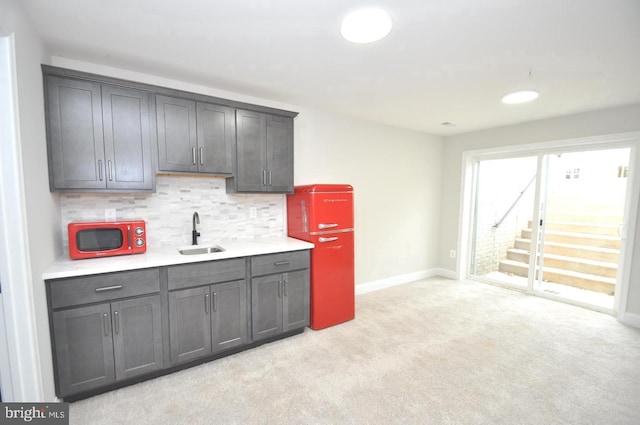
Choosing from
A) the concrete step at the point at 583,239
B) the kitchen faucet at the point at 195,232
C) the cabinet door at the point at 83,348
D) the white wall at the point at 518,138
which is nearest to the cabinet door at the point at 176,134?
the kitchen faucet at the point at 195,232

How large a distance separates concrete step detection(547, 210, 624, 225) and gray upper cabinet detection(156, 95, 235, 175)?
4.45 metres

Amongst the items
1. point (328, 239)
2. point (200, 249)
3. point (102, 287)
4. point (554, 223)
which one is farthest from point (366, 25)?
point (554, 223)

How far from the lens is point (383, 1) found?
1.52m

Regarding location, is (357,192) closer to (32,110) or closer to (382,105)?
(382,105)

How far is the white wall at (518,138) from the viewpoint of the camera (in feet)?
10.4

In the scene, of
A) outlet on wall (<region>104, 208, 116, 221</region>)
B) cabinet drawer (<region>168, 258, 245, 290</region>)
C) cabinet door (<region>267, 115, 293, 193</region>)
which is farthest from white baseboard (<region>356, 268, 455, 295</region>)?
outlet on wall (<region>104, 208, 116, 221</region>)

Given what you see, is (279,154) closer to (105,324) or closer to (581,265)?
(105,324)

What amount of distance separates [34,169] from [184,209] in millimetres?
1149

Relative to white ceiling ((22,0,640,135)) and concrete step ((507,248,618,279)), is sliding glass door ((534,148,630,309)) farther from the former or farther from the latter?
white ceiling ((22,0,640,135))

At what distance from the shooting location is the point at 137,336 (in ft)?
6.83

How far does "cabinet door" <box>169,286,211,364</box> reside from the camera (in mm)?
2211

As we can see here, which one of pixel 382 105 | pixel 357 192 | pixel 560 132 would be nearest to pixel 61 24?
pixel 382 105

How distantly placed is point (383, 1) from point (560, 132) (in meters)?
3.51

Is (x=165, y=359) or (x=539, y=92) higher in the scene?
(x=539, y=92)
